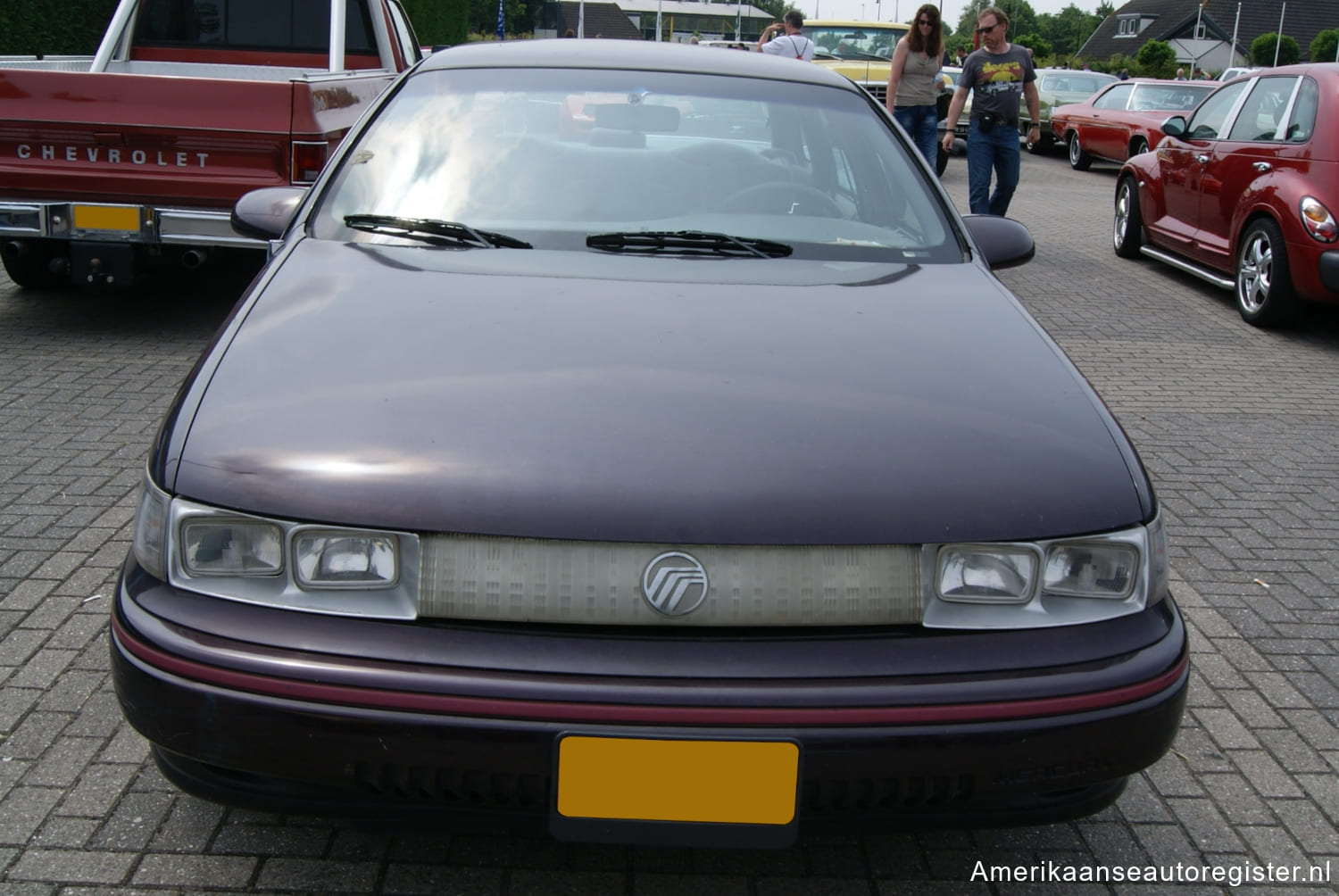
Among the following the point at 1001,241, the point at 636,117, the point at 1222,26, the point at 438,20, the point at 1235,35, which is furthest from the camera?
the point at 1222,26

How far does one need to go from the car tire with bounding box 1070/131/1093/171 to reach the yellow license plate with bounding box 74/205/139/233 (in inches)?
601

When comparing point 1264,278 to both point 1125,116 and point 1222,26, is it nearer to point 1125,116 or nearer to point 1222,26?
point 1125,116

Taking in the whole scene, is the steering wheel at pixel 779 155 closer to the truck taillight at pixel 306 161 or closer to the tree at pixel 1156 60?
the truck taillight at pixel 306 161

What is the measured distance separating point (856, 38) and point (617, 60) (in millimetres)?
15860

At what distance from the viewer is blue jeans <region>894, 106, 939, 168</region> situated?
10.7 metres

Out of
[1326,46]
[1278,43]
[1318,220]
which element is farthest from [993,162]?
[1278,43]

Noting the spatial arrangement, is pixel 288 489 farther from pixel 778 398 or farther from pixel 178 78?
pixel 178 78

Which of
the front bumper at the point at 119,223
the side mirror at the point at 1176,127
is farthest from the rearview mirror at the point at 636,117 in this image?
the side mirror at the point at 1176,127

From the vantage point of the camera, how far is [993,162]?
973 cm

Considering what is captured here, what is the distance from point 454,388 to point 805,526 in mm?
669

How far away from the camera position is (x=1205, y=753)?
2.91 m

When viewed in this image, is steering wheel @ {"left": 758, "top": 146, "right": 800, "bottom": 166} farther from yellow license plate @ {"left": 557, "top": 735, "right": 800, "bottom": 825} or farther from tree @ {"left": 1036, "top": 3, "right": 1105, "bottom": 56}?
tree @ {"left": 1036, "top": 3, "right": 1105, "bottom": 56}

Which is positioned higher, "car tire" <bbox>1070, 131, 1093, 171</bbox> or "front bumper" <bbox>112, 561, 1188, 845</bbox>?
"car tire" <bbox>1070, 131, 1093, 171</bbox>

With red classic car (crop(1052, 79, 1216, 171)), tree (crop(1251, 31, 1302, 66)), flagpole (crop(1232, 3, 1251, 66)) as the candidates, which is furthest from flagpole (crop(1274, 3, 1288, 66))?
red classic car (crop(1052, 79, 1216, 171))
